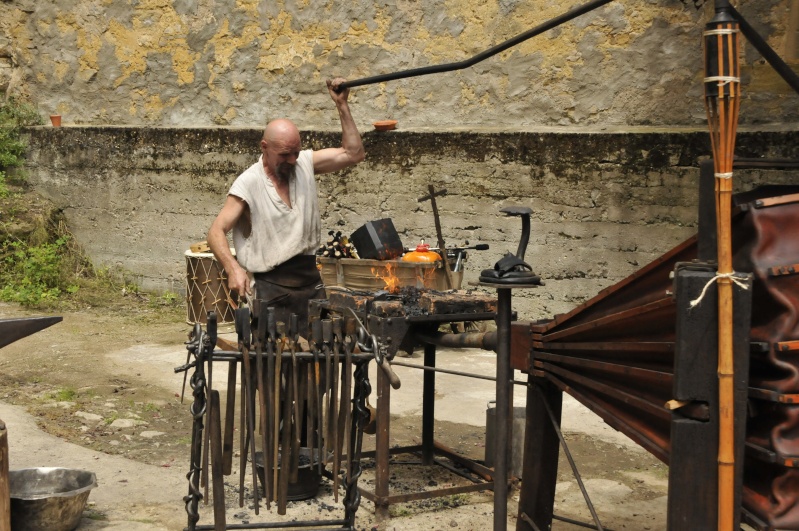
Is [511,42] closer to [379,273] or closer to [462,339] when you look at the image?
[462,339]

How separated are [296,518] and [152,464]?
1225 mm

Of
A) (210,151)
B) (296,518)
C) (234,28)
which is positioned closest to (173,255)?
(210,151)

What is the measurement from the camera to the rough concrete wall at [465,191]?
818 centimetres

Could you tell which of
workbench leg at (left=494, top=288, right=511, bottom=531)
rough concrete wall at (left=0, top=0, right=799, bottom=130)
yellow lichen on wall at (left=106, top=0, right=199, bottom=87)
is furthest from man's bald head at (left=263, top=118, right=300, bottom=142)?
yellow lichen on wall at (left=106, top=0, right=199, bottom=87)

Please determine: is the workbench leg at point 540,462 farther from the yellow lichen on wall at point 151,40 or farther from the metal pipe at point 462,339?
the yellow lichen on wall at point 151,40

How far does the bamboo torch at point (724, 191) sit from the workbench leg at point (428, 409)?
276 cm

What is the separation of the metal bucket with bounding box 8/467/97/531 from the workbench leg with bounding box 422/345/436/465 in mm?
1895

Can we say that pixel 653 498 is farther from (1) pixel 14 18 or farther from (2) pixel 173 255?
(1) pixel 14 18

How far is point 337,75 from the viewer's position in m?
10.1

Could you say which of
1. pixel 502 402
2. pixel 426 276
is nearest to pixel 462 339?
pixel 502 402

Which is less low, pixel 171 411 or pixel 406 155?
pixel 406 155

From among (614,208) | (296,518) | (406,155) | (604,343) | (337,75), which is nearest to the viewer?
(604,343)

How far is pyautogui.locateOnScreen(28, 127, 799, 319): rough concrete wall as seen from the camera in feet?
26.8

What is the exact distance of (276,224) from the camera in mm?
5633
